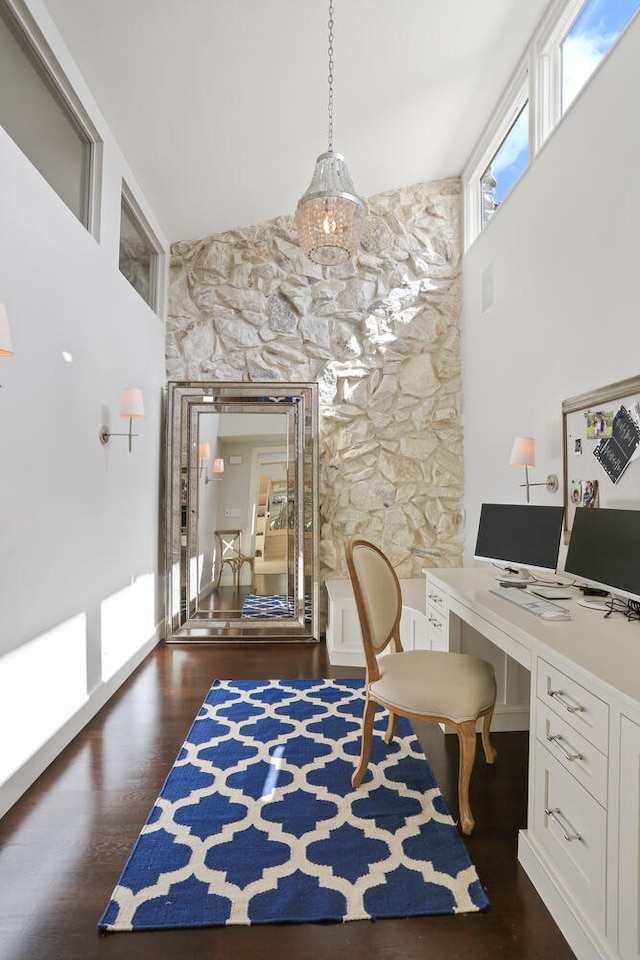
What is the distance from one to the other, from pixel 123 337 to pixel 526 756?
317 centimetres

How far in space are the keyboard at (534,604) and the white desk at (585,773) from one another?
0.03 metres

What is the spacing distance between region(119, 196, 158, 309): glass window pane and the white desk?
313 cm

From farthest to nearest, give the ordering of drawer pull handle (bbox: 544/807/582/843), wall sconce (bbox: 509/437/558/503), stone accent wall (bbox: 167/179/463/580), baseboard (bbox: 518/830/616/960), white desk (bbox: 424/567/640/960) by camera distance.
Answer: stone accent wall (bbox: 167/179/463/580)
wall sconce (bbox: 509/437/558/503)
drawer pull handle (bbox: 544/807/582/843)
baseboard (bbox: 518/830/616/960)
white desk (bbox: 424/567/640/960)

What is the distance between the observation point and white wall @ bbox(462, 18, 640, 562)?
225cm

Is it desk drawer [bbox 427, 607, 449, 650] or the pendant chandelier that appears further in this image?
desk drawer [bbox 427, 607, 449, 650]

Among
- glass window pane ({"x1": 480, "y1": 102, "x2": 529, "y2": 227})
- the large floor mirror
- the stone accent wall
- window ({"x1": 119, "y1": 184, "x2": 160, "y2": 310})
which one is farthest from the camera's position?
the stone accent wall

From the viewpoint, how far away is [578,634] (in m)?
1.66

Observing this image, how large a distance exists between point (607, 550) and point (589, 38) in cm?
247

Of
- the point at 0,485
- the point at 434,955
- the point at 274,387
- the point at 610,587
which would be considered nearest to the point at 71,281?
the point at 0,485

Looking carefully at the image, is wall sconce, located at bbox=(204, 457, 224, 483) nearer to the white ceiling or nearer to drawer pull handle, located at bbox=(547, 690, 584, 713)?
the white ceiling

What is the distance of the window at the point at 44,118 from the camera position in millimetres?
2107

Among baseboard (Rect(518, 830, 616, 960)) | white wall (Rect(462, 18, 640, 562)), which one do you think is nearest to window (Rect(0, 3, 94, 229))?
white wall (Rect(462, 18, 640, 562))

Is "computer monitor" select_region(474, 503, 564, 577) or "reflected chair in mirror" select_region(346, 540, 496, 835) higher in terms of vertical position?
"computer monitor" select_region(474, 503, 564, 577)

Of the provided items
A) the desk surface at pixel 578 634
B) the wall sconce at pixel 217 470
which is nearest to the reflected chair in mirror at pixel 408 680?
the desk surface at pixel 578 634
